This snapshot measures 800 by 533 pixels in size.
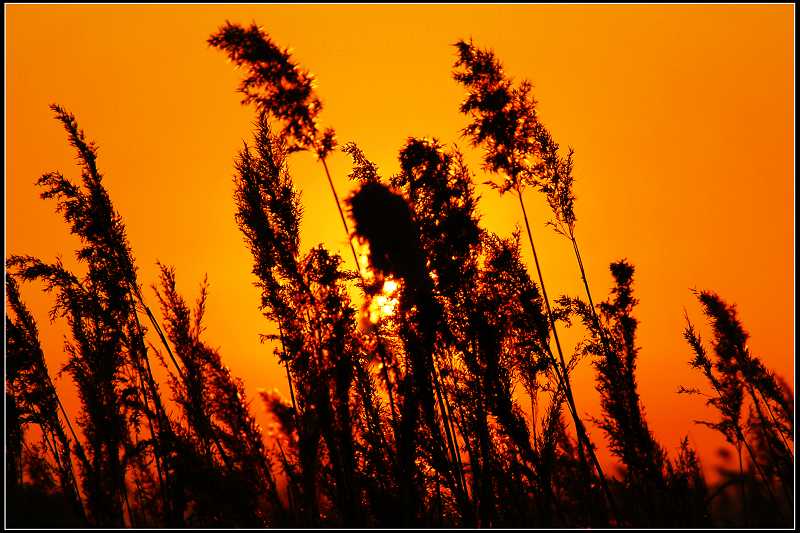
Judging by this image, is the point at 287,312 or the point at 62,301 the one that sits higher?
the point at 62,301

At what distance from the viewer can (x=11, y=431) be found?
7.78 metres

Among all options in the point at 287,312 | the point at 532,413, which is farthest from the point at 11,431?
the point at 532,413

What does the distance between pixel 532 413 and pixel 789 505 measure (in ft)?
9.92

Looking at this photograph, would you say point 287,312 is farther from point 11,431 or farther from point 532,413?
point 11,431

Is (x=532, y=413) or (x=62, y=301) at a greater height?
(x=62, y=301)

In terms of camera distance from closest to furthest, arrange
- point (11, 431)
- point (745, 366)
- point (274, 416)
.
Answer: point (274, 416) → point (11, 431) → point (745, 366)

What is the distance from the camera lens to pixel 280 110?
20.3ft

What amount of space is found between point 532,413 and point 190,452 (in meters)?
3.72

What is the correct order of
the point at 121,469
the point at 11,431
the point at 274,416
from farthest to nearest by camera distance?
the point at 11,431, the point at 121,469, the point at 274,416

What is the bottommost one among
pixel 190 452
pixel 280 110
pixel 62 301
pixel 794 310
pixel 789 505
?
pixel 789 505

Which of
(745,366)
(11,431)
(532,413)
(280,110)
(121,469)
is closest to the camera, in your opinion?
(280,110)

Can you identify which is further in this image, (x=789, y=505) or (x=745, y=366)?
(x=745, y=366)

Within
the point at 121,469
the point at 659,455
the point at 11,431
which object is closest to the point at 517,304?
the point at 659,455

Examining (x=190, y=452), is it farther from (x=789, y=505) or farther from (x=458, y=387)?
(x=789, y=505)
